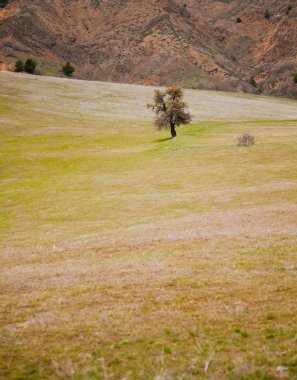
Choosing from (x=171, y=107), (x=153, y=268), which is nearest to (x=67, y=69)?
(x=171, y=107)

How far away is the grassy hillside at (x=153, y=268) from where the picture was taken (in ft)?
24.5

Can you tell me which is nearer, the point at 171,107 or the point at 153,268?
the point at 153,268

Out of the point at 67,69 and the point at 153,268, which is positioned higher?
the point at 67,69

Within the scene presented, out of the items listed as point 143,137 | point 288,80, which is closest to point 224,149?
point 143,137

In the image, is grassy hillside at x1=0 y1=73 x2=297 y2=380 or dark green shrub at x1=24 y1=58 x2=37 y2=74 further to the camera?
dark green shrub at x1=24 y1=58 x2=37 y2=74

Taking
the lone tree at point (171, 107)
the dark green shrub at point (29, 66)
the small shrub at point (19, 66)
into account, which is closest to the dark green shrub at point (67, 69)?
the dark green shrub at point (29, 66)

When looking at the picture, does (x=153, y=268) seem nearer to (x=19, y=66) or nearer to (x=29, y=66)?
(x=29, y=66)

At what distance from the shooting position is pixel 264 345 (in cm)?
761

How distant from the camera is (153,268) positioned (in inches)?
531

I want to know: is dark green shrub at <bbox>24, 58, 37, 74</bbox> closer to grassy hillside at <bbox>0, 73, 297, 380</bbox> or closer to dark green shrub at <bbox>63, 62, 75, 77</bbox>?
dark green shrub at <bbox>63, 62, 75, 77</bbox>

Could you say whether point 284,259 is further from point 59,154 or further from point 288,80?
point 288,80

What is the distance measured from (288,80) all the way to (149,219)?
161m

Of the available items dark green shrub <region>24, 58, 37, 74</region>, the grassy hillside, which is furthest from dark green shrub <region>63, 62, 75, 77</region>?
the grassy hillside

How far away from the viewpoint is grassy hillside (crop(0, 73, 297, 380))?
7.48m
